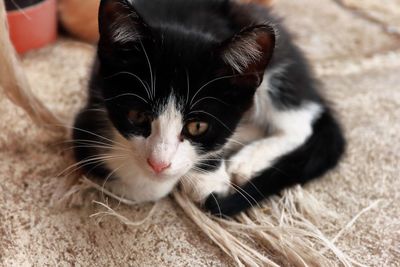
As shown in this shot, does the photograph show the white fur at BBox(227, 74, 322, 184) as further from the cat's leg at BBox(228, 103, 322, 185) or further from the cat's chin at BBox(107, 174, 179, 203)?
the cat's chin at BBox(107, 174, 179, 203)

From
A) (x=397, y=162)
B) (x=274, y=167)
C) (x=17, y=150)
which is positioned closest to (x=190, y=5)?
(x=274, y=167)

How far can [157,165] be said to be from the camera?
91 cm

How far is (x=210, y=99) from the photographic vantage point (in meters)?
0.96

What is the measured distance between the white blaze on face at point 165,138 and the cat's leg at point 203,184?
19 cm

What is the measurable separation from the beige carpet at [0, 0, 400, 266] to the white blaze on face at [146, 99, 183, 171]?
0.21 metres

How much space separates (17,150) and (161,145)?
1.59 feet

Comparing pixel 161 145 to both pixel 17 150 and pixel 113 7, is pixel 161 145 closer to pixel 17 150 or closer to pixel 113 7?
pixel 113 7

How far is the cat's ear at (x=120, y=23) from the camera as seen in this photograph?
884 mm

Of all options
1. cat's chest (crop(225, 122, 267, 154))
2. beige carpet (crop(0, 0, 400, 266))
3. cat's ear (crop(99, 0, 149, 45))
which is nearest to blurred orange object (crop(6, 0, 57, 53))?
beige carpet (crop(0, 0, 400, 266))

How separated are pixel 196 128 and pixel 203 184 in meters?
0.20

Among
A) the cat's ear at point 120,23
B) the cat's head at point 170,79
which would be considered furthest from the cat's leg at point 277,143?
the cat's ear at point 120,23

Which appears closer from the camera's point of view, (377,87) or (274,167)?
(274,167)

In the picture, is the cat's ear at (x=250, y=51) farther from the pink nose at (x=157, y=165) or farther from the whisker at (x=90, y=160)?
the whisker at (x=90, y=160)

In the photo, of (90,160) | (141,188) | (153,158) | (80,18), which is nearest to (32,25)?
(80,18)
